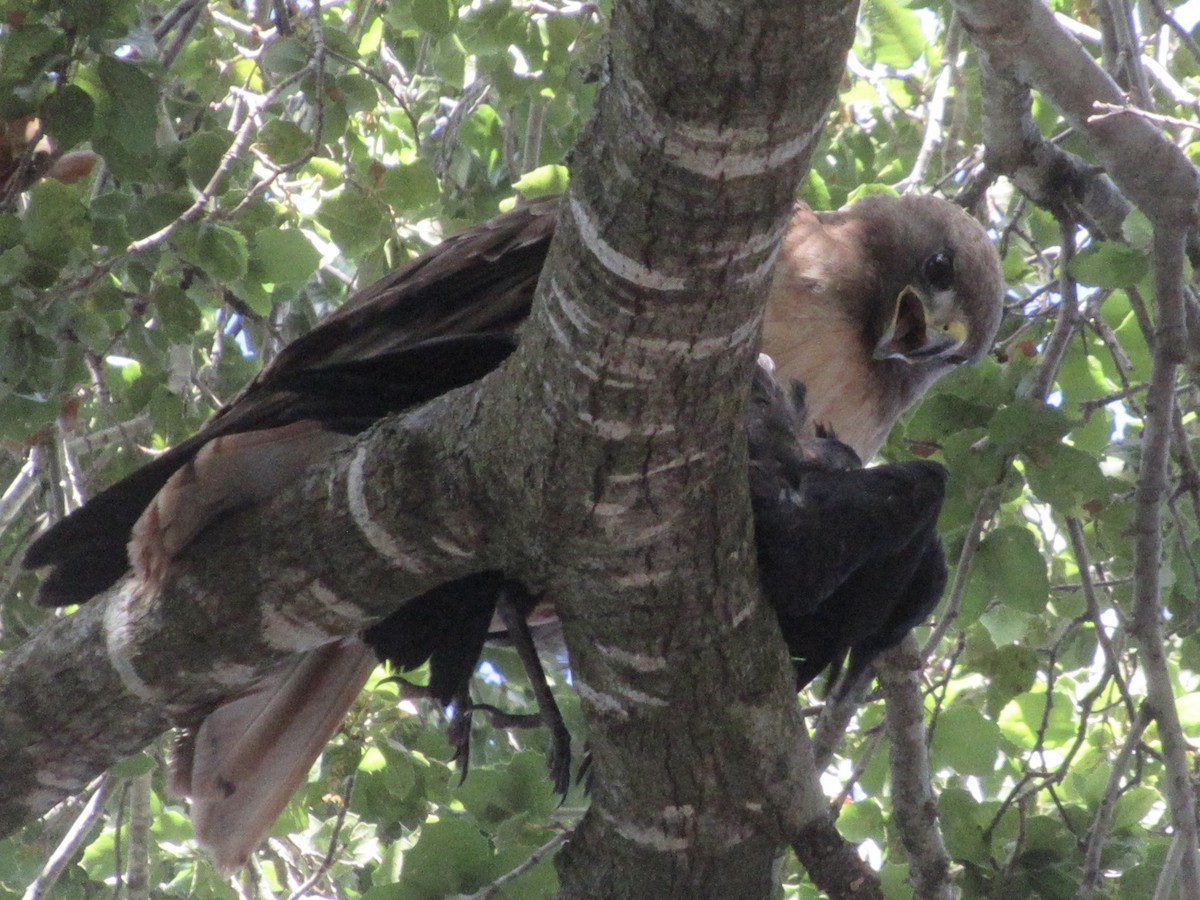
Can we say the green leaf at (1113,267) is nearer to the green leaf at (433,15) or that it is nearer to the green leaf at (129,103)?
the green leaf at (433,15)

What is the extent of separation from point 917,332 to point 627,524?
6.07 ft

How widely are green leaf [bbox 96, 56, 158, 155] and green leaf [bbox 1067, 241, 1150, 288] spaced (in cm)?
161

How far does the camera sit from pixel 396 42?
360 cm

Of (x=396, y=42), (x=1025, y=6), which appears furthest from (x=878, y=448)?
(x=396, y=42)

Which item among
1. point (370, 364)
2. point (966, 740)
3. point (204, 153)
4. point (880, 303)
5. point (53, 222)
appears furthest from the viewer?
point (880, 303)

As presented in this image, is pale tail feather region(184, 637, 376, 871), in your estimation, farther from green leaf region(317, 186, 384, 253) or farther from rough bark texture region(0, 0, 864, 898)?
green leaf region(317, 186, 384, 253)

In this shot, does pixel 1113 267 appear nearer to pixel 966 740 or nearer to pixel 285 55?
pixel 966 740

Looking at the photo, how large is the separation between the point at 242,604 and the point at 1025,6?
1.59 meters

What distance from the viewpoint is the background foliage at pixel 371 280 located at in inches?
91.2

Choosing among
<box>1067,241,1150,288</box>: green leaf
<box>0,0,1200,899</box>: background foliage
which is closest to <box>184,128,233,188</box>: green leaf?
<box>0,0,1200,899</box>: background foliage

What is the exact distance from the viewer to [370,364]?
86.4 inches

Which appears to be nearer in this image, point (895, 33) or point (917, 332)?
point (917, 332)

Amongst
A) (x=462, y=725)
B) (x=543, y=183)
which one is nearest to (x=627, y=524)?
(x=462, y=725)

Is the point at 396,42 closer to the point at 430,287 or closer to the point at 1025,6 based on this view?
the point at 430,287
